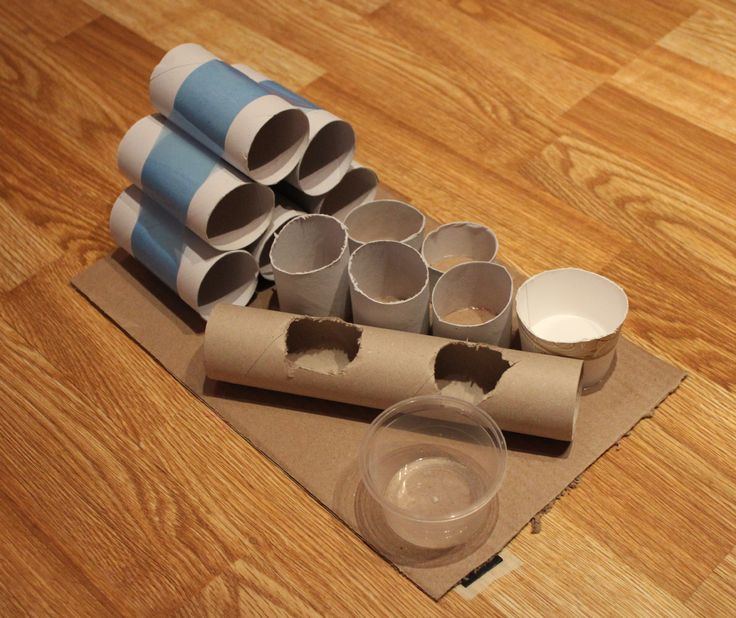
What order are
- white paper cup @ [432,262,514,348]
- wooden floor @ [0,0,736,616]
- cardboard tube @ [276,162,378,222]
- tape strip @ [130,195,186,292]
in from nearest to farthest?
1. wooden floor @ [0,0,736,616]
2. white paper cup @ [432,262,514,348]
3. tape strip @ [130,195,186,292]
4. cardboard tube @ [276,162,378,222]

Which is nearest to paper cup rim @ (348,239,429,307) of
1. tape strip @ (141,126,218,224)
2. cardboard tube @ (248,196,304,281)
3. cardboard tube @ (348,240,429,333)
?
cardboard tube @ (348,240,429,333)

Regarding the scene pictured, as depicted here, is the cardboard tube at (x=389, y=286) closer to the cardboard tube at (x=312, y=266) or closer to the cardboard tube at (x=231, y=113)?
the cardboard tube at (x=312, y=266)

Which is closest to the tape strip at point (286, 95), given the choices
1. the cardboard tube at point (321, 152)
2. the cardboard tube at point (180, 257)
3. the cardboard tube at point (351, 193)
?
the cardboard tube at point (321, 152)

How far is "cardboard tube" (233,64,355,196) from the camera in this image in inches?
56.3

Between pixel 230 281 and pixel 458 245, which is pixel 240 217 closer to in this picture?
pixel 230 281

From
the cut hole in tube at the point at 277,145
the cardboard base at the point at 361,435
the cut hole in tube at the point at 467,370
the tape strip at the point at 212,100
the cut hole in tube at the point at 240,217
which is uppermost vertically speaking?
the tape strip at the point at 212,100

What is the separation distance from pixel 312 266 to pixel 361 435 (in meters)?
0.27

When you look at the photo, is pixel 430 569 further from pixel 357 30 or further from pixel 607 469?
pixel 357 30

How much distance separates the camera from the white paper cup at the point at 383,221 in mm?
1471

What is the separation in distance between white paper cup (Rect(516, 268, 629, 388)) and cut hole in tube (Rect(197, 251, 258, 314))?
1.27 feet

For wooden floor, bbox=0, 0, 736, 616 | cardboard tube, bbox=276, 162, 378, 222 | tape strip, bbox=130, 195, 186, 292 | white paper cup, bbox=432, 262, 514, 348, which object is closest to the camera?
wooden floor, bbox=0, 0, 736, 616

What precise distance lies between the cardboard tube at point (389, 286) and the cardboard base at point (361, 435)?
5.1 inches

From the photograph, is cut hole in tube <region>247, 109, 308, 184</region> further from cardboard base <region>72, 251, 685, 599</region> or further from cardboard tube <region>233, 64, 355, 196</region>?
cardboard base <region>72, 251, 685, 599</region>

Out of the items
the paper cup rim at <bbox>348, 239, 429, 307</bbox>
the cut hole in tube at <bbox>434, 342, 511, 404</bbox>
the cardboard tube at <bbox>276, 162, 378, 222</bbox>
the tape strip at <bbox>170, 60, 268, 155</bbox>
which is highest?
the tape strip at <bbox>170, 60, 268, 155</bbox>
